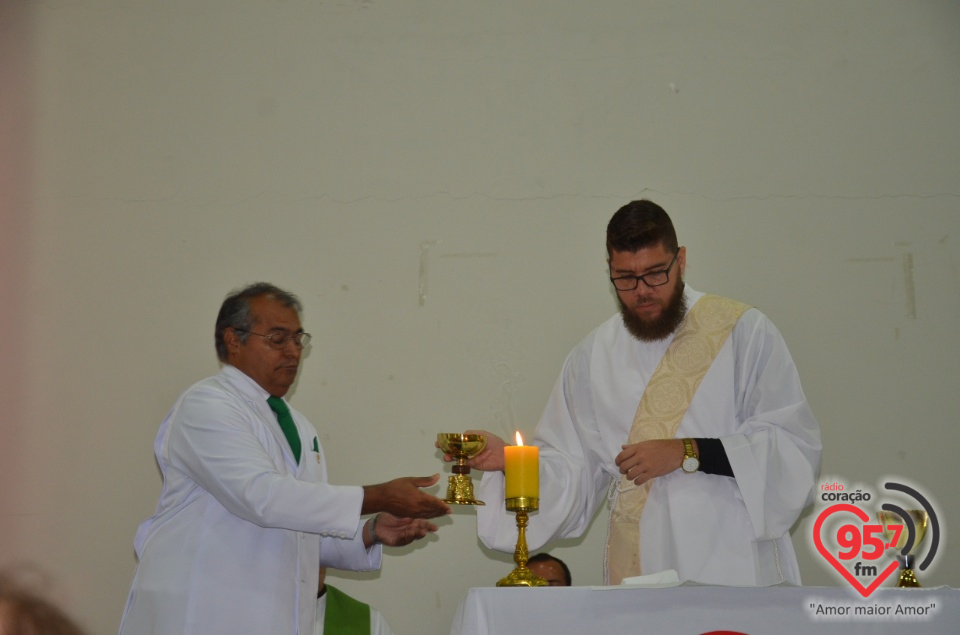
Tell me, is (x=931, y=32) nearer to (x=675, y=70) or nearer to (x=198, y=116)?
(x=675, y=70)

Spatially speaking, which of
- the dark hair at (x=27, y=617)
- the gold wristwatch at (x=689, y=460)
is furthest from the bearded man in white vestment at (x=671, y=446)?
the dark hair at (x=27, y=617)

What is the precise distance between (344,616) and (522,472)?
1.95 m

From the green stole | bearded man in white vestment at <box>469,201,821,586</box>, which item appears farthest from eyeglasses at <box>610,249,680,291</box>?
the green stole

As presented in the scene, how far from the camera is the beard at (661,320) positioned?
4445mm

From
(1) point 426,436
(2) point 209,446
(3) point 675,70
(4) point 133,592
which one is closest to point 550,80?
(3) point 675,70

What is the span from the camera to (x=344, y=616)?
5133 millimetres

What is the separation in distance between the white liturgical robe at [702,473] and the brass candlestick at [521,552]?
0.33 metres

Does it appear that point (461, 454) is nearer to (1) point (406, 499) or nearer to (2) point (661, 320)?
(1) point (406, 499)

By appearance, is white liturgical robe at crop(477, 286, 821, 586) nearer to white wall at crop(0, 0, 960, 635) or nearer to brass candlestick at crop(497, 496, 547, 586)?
brass candlestick at crop(497, 496, 547, 586)

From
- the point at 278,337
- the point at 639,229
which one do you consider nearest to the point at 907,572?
the point at 639,229

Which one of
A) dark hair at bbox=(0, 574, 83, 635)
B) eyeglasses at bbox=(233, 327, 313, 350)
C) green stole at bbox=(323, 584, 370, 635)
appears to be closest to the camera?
dark hair at bbox=(0, 574, 83, 635)

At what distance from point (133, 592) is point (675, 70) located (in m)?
4.13

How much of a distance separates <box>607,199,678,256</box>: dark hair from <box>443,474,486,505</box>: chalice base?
1155 millimetres

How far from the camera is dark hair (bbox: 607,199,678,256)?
4273 mm
